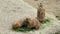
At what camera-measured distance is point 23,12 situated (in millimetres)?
4828

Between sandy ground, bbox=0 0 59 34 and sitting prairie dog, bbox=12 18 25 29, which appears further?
sandy ground, bbox=0 0 59 34

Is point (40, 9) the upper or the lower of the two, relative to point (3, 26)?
upper

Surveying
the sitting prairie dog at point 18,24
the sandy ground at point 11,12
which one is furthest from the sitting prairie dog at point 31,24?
the sandy ground at point 11,12

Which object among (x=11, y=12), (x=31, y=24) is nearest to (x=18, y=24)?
(x=31, y=24)

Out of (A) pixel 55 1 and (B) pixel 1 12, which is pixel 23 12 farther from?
(A) pixel 55 1

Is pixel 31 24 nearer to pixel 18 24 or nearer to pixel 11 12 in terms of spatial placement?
pixel 18 24

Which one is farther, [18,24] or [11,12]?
[11,12]

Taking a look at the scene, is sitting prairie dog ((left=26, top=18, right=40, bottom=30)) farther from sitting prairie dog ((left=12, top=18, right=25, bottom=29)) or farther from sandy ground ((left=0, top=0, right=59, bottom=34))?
sandy ground ((left=0, top=0, right=59, bottom=34))

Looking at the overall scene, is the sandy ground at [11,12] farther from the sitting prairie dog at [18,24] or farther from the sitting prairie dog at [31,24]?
the sitting prairie dog at [31,24]

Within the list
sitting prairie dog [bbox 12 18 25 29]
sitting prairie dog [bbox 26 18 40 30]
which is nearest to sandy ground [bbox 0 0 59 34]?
sitting prairie dog [bbox 12 18 25 29]

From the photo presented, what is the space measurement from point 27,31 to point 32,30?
97 millimetres

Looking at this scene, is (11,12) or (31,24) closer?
(31,24)

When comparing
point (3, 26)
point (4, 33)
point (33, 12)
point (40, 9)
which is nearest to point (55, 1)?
point (33, 12)

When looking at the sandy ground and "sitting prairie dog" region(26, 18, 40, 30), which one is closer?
"sitting prairie dog" region(26, 18, 40, 30)
